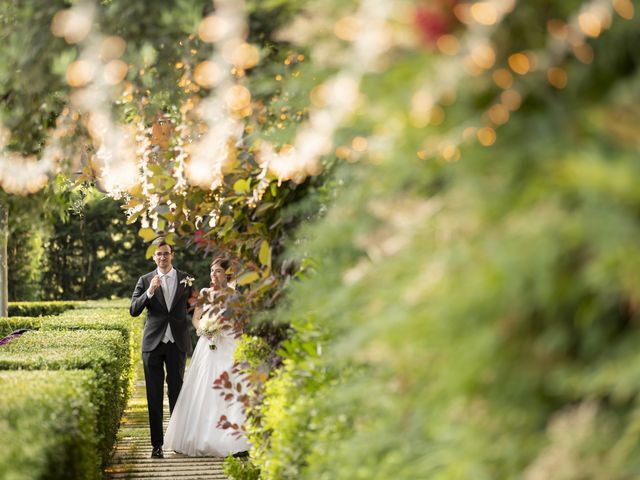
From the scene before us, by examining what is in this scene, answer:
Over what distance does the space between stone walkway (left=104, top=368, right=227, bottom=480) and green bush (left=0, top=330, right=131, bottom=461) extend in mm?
326

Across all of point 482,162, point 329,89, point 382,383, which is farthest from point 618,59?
point 382,383

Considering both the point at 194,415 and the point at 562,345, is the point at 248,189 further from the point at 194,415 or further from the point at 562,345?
the point at 194,415

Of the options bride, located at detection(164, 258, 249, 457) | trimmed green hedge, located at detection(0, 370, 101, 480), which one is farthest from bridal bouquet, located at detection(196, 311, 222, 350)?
trimmed green hedge, located at detection(0, 370, 101, 480)

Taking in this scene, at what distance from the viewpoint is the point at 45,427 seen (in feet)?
12.3

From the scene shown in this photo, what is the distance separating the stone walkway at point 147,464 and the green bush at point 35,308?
10.1 m

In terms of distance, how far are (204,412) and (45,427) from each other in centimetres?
518

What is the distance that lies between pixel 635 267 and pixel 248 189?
3360mm

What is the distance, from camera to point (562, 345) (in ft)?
6.51

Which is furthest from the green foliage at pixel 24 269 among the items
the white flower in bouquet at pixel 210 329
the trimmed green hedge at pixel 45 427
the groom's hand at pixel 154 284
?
the trimmed green hedge at pixel 45 427

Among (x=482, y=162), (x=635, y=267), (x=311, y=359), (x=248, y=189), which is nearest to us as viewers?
(x=635, y=267)

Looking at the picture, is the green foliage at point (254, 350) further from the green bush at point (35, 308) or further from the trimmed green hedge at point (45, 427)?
the green bush at point (35, 308)

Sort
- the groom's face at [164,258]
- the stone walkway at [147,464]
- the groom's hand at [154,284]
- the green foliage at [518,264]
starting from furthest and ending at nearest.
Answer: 1. the groom's face at [164,258]
2. the groom's hand at [154,284]
3. the stone walkway at [147,464]
4. the green foliage at [518,264]

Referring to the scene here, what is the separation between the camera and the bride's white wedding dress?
868cm

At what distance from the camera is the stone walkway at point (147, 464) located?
25.4 ft
